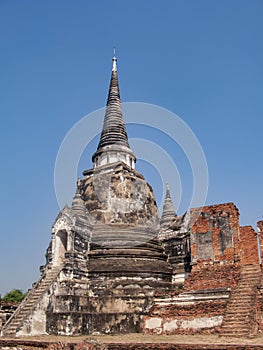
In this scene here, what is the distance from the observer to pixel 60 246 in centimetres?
2053

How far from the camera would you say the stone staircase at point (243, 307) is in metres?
12.9

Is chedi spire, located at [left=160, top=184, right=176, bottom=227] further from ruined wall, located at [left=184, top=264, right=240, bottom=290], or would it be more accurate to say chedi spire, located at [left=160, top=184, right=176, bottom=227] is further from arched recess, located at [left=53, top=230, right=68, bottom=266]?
ruined wall, located at [left=184, top=264, right=240, bottom=290]

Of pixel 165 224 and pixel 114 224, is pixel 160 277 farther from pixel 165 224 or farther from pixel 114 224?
pixel 165 224

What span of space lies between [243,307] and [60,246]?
9.76 meters

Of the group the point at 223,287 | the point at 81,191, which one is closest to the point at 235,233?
the point at 223,287

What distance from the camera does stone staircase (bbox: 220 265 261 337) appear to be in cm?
1290

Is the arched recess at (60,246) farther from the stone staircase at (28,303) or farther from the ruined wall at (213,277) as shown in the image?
the ruined wall at (213,277)

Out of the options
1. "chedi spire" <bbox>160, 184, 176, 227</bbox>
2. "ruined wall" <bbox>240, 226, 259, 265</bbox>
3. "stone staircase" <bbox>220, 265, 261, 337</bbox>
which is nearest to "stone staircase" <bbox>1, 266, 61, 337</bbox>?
"stone staircase" <bbox>220, 265, 261, 337</bbox>

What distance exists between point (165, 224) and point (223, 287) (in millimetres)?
10047

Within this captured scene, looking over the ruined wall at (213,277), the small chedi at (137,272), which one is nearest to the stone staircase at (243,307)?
the small chedi at (137,272)

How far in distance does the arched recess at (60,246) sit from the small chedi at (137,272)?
0.05m

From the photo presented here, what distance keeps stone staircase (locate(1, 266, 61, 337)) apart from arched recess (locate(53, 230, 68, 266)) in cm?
65

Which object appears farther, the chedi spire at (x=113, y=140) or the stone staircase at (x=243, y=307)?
→ the chedi spire at (x=113, y=140)

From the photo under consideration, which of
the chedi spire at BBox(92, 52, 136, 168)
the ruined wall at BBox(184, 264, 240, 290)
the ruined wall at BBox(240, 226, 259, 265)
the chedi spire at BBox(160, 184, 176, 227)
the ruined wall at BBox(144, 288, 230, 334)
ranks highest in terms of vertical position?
the chedi spire at BBox(92, 52, 136, 168)
